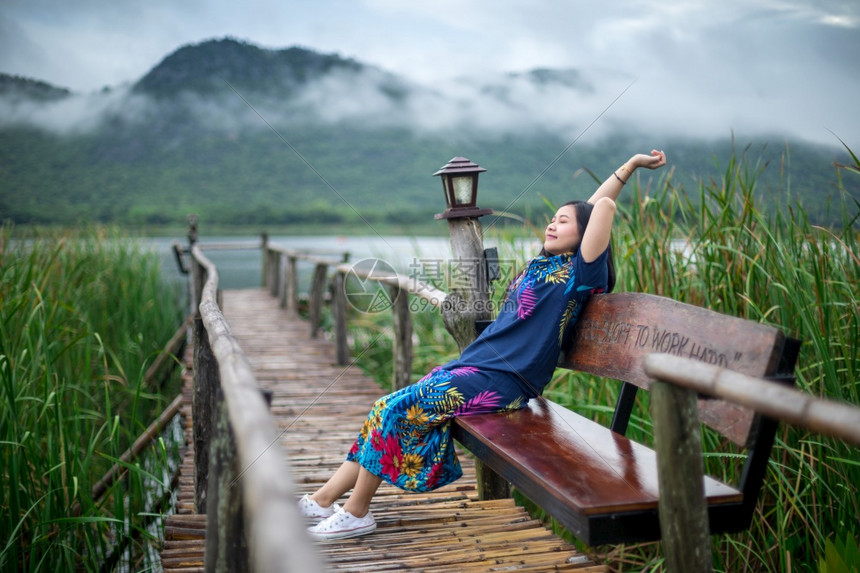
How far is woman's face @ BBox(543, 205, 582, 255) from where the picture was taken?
2.35m

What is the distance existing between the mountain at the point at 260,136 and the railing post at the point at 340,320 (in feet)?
115

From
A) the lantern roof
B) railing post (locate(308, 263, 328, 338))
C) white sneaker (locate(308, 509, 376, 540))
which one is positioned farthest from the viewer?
railing post (locate(308, 263, 328, 338))

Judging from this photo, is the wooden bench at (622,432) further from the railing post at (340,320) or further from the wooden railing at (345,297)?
the railing post at (340,320)

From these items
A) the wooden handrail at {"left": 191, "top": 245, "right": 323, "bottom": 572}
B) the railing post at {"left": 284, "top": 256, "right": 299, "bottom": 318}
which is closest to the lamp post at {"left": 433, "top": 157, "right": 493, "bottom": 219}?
the wooden handrail at {"left": 191, "top": 245, "right": 323, "bottom": 572}

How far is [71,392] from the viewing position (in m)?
4.32

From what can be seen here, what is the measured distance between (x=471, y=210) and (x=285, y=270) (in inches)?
264

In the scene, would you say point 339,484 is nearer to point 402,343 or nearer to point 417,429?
point 417,429

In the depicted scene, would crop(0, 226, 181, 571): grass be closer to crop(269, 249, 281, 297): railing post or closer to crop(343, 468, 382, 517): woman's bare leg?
crop(343, 468, 382, 517): woman's bare leg

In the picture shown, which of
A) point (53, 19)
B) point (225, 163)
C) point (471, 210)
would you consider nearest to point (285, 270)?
point (471, 210)

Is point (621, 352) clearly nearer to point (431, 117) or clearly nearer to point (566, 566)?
point (566, 566)

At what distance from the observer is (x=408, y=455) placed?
2.29 m

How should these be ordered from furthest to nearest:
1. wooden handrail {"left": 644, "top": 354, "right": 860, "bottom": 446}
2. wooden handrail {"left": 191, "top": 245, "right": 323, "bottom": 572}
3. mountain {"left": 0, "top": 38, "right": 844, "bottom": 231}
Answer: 1. mountain {"left": 0, "top": 38, "right": 844, "bottom": 231}
2. wooden handrail {"left": 644, "top": 354, "right": 860, "bottom": 446}
3. wooden handrail {"left": 191, "top": 245, "right": 323, "bottom": 572}

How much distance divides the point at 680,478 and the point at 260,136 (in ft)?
288

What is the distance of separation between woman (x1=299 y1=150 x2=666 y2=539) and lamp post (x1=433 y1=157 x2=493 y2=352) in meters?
0.51
